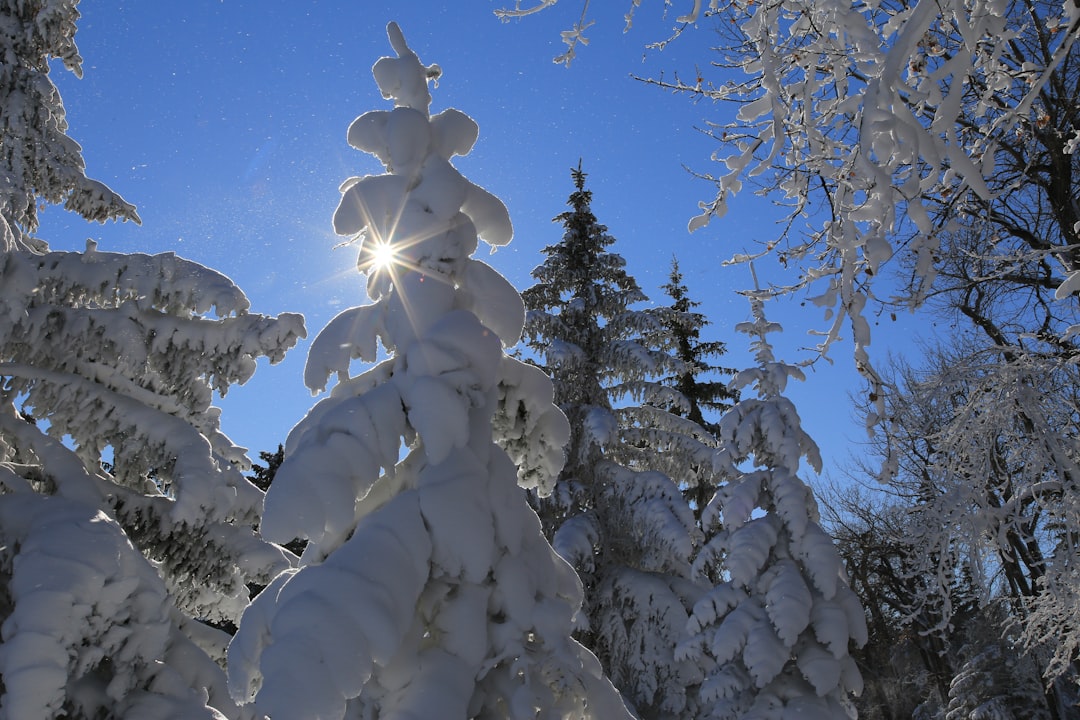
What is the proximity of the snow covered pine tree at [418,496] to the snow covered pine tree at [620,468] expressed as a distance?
8630 millimetres

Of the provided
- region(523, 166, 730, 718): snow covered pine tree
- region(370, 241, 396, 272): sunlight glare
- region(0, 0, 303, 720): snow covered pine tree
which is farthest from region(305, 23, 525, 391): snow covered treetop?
region(523, 166, 730, 718): snow covered pine tree

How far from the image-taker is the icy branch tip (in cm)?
443

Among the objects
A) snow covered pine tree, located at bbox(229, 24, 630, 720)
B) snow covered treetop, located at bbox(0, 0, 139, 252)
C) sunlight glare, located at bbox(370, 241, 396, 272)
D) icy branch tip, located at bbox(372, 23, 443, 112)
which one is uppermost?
snow covered treetop, located at bbox(0, 0, 139, 252)

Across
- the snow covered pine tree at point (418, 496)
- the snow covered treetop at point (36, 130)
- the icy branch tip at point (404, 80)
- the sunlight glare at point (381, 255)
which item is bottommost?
the snow covered pine tree at point (418, 496)

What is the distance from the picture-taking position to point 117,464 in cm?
654

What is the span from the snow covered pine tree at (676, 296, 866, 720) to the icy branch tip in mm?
7260

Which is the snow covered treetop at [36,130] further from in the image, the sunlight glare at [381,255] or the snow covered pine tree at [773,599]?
the snow covered pine tree at [773,599]

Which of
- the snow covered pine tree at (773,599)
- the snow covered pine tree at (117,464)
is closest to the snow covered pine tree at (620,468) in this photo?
the snow covered pine tree at (773,599)

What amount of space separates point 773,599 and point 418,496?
266 inches

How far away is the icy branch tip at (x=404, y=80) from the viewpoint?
4426 mm

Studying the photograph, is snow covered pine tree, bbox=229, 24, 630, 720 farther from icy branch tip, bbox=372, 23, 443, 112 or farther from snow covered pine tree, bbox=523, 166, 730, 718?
snow covered pine tree, bbox=523, 166, 730, 718

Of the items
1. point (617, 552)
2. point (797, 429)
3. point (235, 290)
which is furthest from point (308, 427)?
point (617, 552)

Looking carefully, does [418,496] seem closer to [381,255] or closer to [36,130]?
[381,255]

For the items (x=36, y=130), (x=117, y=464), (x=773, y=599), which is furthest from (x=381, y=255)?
(x=773, y=599)
